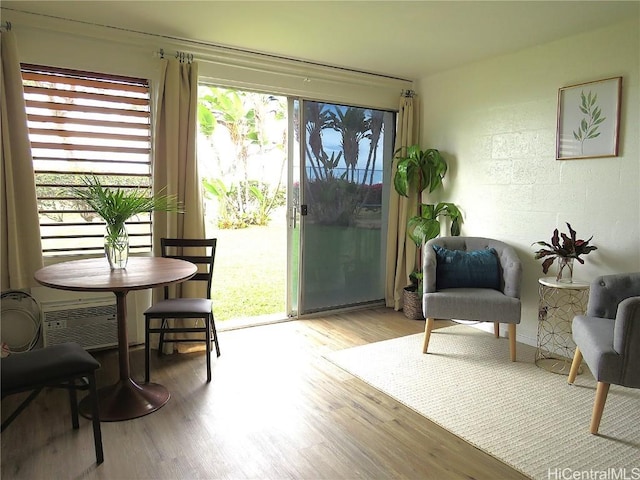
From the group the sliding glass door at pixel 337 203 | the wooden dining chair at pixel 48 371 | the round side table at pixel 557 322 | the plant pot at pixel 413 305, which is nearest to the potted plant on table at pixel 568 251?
the round side table at pixel 557 322

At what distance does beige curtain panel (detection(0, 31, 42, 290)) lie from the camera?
2779mm

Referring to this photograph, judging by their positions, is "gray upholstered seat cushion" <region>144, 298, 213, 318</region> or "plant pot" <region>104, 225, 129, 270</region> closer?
"plant pot" <region>104, 225, 129, 270</region>

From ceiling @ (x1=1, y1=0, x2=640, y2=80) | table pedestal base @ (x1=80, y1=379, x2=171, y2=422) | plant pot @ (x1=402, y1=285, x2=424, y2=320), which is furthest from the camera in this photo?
plant pot @ (x1=402, y1=285, x2=424, y2=320)

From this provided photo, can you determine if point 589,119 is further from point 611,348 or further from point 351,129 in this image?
point 351,129

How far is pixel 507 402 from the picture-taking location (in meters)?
2.61

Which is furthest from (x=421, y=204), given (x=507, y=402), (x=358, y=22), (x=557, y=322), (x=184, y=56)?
(x=184, y=56)

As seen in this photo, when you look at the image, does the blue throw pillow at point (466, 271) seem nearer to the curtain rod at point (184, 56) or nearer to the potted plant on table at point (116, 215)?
the potted plant on table at point (116, 215)

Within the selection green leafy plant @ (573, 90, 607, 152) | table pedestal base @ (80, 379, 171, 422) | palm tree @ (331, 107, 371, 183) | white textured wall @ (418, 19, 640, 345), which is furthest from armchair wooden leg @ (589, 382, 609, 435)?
palm tree @ (331, 107, 371, 183)

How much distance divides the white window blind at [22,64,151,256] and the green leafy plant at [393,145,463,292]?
2306mm

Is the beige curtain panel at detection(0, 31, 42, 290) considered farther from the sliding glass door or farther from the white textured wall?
the white textured wall

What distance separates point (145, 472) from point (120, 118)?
2461 millimetres

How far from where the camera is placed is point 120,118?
3307 millimetres

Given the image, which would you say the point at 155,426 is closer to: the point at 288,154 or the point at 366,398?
the point at 366,398

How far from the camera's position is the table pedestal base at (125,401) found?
2408 mm
